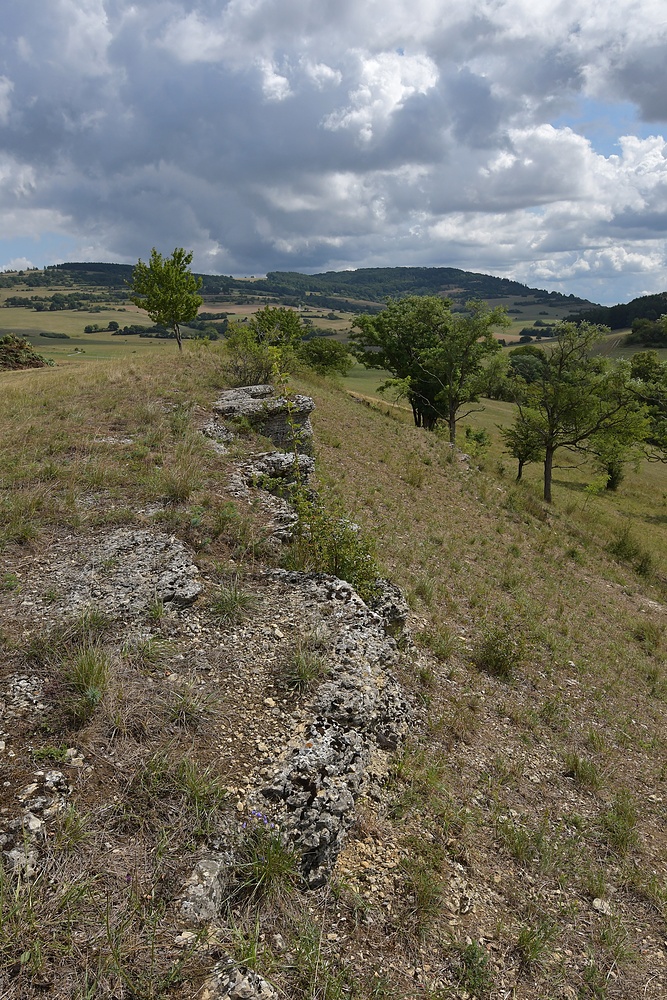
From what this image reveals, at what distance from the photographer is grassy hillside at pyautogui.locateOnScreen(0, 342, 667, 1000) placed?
10.0ft

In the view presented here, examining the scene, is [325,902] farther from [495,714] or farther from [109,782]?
[495,714]

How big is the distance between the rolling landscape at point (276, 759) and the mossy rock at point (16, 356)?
31.8 m

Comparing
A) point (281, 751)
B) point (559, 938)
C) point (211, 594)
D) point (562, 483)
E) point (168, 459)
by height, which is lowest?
point (562, 483)

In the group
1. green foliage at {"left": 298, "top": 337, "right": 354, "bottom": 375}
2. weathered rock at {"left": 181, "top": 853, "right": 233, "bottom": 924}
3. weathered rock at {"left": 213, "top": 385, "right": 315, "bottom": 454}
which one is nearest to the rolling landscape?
weathered rock at {"left": 181, "top": 853, "right": 233, "bottom": 924}

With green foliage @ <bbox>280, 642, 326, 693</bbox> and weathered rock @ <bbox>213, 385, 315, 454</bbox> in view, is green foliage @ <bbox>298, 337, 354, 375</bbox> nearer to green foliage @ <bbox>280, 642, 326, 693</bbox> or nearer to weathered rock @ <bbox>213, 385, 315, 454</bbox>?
weathered rock @ <bbox>213, 385, 315, 454</bbox>

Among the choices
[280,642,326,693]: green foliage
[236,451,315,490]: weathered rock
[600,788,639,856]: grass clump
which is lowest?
[600,788,639,856]: grass clump

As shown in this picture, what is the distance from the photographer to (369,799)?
4523 millimetres

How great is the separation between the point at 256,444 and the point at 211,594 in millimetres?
6225

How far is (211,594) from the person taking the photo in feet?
19.3

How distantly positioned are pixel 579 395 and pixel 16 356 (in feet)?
125

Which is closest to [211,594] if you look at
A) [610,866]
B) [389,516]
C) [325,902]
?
[325,902]

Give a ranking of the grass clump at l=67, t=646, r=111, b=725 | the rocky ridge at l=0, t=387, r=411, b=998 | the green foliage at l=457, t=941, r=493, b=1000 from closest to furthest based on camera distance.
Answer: the rocky ridge at l=0, t=387, r=411, b=998
the green foliage at l=457, t=941, r=493, b=1000
the grass clump at l=67, t=646, r=111, b=725

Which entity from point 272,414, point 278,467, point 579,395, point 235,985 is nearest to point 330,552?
point 278,467

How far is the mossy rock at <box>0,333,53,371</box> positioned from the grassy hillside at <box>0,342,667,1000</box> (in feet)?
102
